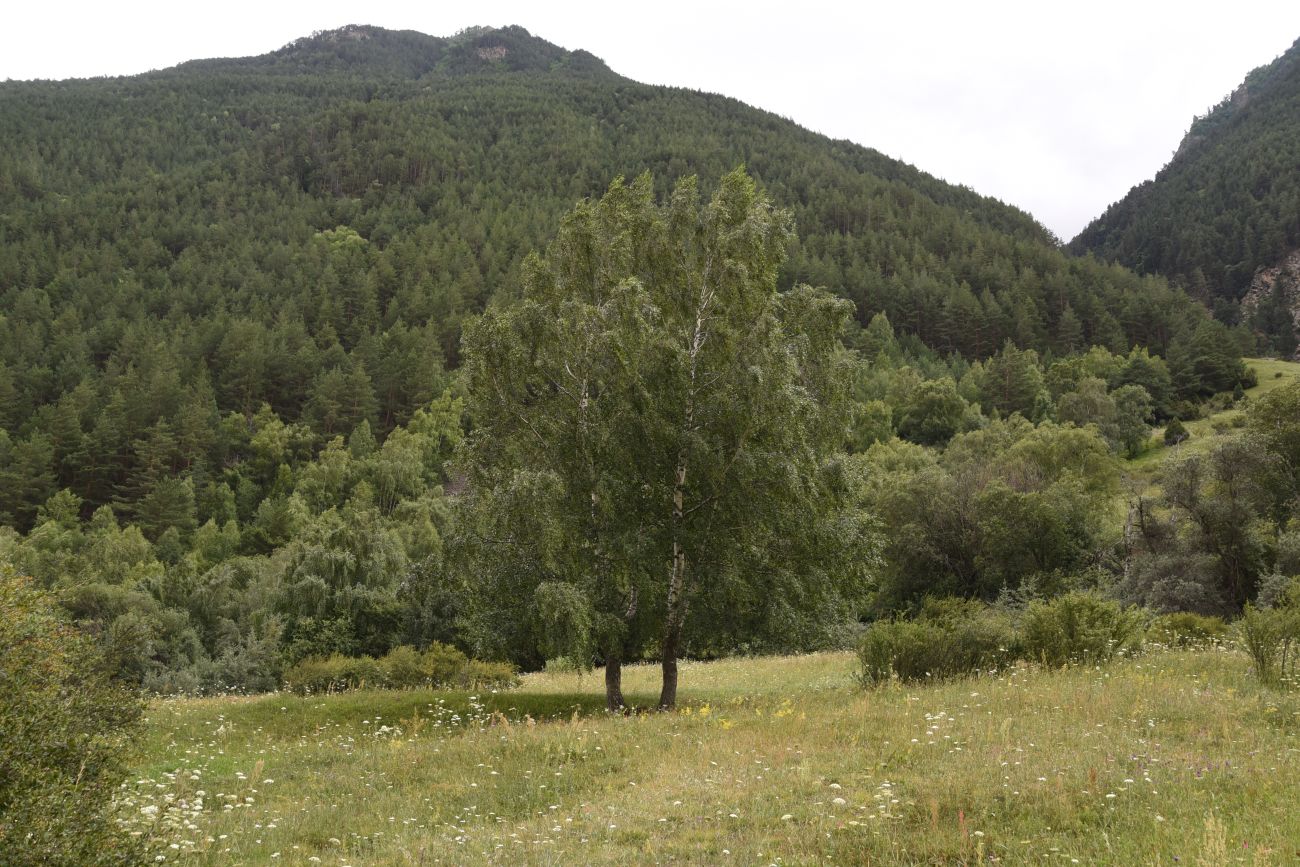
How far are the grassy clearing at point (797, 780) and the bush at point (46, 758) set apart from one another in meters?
1.65

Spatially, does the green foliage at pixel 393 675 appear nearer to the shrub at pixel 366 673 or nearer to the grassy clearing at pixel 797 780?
the shrub at pixel 366 673

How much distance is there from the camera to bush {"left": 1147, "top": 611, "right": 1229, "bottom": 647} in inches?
844

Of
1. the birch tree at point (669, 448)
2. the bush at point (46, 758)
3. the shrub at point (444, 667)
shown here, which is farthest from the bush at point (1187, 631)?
the bush at point (46, 758)

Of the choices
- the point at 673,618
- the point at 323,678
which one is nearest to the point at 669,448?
the point at 673,618

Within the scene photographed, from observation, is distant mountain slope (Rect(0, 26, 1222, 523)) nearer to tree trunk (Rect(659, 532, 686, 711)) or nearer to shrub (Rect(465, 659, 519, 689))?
shrub (Rect(465, 659, 519, 689))

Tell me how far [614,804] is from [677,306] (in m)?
11.6

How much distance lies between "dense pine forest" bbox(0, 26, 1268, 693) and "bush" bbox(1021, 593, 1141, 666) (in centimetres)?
387

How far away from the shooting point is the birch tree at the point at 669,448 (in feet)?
56.7

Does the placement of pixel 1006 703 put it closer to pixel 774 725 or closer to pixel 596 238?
pixel 774 725

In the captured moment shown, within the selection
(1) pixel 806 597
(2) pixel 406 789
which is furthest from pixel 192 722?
(1) pixel 806 597

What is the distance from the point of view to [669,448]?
18188 millimetres

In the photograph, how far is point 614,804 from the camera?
33.1 feet

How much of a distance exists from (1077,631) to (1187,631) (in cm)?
810

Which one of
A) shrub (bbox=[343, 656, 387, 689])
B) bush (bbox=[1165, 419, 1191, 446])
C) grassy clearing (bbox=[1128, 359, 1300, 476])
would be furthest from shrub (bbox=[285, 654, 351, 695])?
bush (bbox=[1165, 419, 1191, 446])
